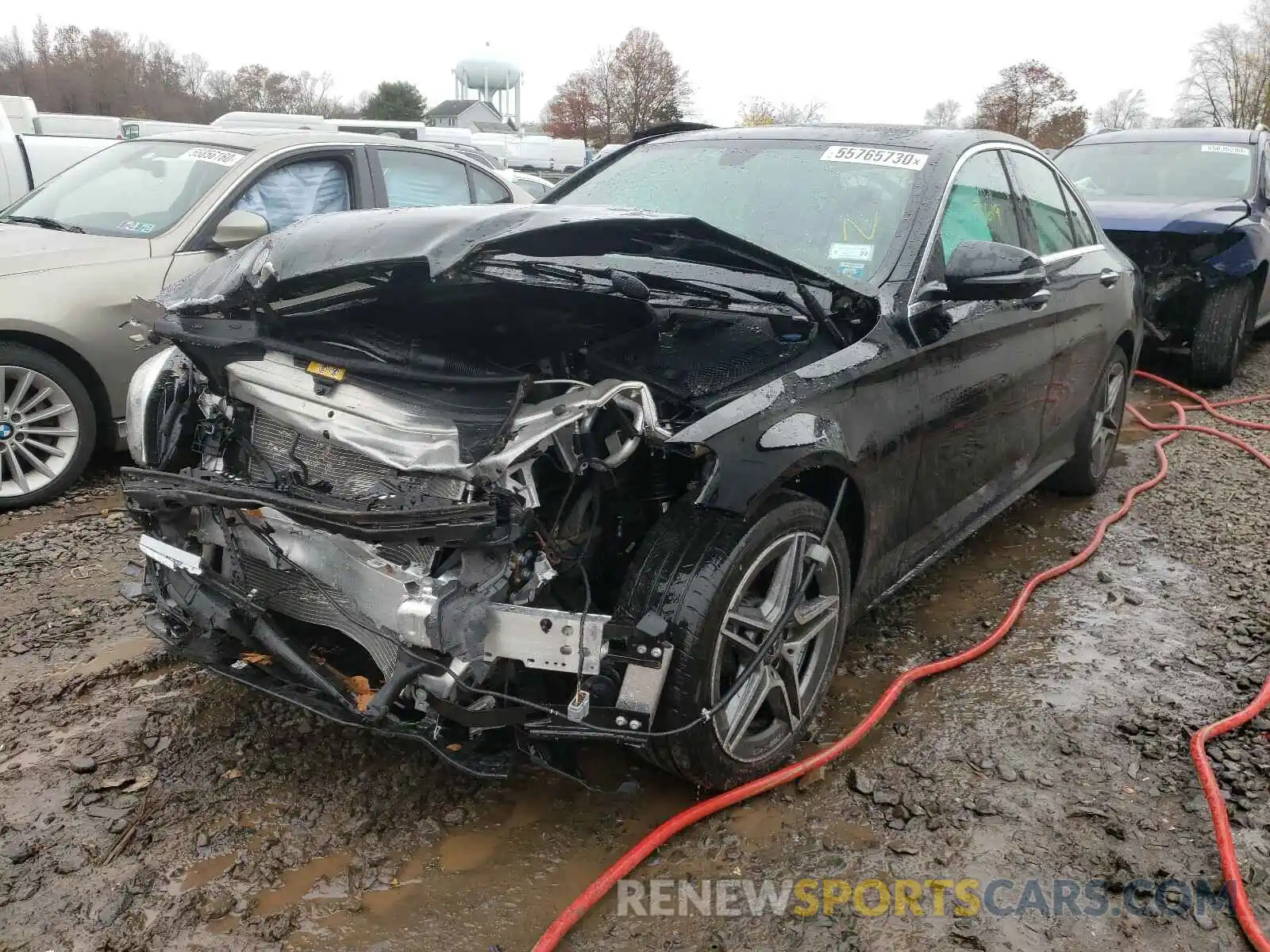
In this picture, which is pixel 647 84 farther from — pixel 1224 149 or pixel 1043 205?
pixel 1043 205

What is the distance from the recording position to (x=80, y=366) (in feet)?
14.3

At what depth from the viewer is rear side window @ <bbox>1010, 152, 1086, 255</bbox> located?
3855 millimetres

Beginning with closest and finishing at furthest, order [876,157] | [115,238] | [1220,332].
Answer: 1. [876,157]
2. [115,238]
3. [1220,332]

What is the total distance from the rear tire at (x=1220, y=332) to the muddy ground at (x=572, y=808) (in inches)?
170

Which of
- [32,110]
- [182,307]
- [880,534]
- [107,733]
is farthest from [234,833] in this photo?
[32,110]

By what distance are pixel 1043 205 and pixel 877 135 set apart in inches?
42.3

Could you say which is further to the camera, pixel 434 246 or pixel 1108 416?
pixel 1108 416

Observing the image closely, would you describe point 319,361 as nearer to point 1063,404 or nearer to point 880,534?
point 880,534

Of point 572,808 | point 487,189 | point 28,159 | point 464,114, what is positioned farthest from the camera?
point 464,114

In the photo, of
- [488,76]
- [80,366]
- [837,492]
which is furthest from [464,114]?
[837,492]

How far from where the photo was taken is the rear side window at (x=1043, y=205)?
3.86 metres

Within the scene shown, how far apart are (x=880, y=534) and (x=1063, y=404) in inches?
68.8

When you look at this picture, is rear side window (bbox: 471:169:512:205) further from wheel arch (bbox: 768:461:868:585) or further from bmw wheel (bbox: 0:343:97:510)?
wheel arch (bbox: 768:461:868:585)

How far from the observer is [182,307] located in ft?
8.01
